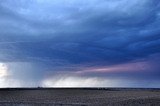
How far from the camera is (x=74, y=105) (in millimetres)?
51062

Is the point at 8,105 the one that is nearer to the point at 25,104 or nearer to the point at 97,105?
the point at 25,104

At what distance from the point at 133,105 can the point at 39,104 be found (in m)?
14.8

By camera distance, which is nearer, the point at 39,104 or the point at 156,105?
the point at 156,105

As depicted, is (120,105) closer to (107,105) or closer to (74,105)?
(107,105)

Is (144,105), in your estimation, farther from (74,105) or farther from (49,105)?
(49,105)

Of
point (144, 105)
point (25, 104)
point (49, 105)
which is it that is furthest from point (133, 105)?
point (25, 104)

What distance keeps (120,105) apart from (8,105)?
56.7 feet

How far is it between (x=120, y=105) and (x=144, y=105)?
3637 mm

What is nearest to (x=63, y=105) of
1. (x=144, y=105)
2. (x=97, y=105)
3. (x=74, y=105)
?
(x=74, y=105)

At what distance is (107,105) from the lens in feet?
169

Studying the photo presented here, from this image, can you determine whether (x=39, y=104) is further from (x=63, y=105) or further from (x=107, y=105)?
(x=107, y=105)

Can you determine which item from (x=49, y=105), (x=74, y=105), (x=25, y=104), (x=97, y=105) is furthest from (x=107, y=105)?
(x=25, y=104)

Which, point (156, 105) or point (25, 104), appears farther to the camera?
point (25, 104)

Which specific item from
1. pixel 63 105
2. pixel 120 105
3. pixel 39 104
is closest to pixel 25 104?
pixel 39 104
